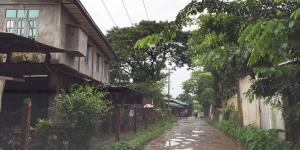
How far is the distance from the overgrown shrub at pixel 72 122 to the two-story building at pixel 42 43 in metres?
2.52

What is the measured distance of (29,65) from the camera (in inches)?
484

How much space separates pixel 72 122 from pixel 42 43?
13.1 feet

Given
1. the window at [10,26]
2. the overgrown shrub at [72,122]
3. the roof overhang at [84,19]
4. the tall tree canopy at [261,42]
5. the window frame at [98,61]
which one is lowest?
the overgrown shrub at [72,122]

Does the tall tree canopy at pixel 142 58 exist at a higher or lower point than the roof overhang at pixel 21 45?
higher

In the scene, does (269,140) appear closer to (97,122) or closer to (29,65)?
(97,122)

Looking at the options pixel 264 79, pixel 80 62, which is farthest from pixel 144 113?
pixel 264 79

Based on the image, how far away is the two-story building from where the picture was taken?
12.9 m

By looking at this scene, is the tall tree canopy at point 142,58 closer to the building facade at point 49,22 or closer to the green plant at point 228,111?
the green plant at point 228,111

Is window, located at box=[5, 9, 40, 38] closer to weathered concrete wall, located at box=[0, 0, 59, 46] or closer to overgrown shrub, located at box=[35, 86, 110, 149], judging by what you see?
weathered concrete wall, located at box=[0, 0, 59, 46]

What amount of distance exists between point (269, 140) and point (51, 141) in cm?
602

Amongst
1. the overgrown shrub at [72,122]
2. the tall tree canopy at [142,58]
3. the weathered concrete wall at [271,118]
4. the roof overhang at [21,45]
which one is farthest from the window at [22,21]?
the tall tree canopy at [142,58]

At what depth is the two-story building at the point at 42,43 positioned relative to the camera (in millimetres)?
12906

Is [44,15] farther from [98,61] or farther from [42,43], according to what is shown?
[98,61]

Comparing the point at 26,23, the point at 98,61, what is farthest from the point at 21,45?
the point at 98,61
